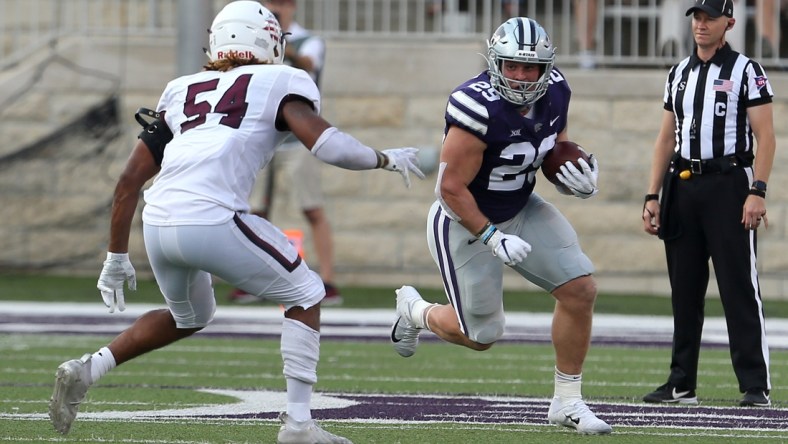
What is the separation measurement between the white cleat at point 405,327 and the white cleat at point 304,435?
62.6 inches

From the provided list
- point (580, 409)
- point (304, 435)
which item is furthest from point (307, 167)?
point (304, 435)

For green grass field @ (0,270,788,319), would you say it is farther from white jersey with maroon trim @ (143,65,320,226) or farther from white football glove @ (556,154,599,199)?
white jersey with maroon trim @ (143,65,320,226)

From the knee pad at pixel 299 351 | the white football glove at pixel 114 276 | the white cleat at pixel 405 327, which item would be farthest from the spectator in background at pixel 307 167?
the knee pad at pixel 299 351

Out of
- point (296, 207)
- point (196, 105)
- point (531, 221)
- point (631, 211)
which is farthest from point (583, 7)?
point (196, 105)

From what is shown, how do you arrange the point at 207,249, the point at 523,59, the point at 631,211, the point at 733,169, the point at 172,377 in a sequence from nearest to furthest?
the point at 207,249
the point at 523,59
the point at 733,169
the point at 172,377
the point at 631,211

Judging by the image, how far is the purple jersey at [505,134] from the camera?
554cm

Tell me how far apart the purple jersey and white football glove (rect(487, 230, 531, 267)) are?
0.36m

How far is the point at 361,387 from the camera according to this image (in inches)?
273

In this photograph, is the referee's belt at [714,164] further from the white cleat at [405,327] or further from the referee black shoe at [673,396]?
the white cleat at [405,327]

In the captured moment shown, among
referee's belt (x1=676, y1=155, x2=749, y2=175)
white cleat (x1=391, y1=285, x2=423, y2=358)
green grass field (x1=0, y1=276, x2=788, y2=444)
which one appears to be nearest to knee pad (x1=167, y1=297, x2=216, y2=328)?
green grass field (x1=0, y1=276, x2=788, y2=444)

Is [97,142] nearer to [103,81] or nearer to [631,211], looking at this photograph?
[103,81]

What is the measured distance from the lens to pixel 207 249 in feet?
16.5

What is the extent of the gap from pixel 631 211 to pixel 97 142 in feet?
14.1

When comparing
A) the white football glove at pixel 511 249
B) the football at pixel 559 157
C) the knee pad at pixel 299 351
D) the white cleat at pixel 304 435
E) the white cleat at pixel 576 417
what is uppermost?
the football at pixel 559 157
